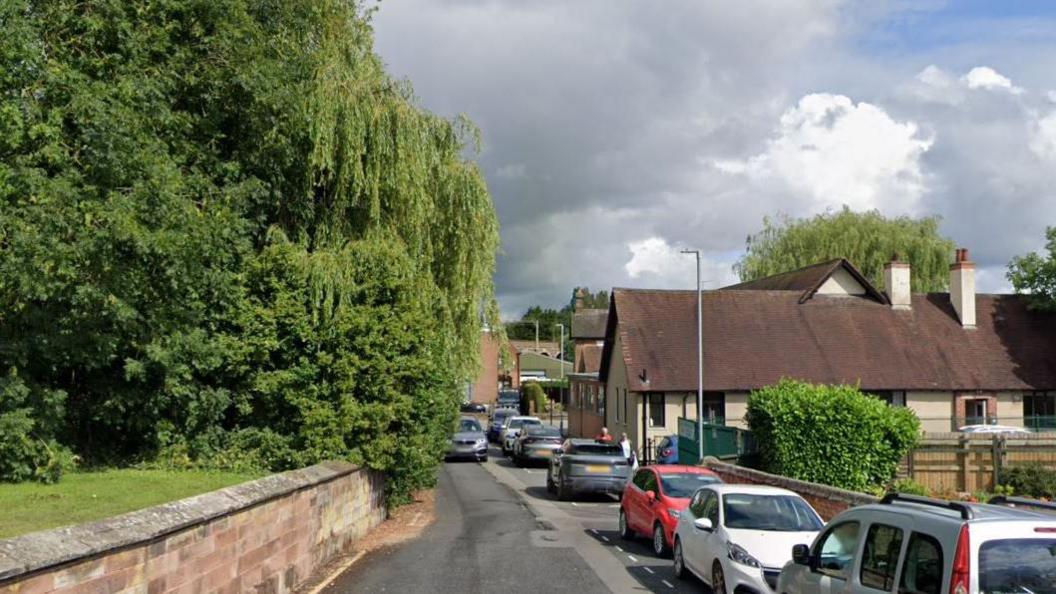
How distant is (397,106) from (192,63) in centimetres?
423

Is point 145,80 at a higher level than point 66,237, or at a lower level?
higher

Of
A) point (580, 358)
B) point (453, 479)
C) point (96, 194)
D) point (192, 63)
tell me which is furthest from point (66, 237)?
point (580, 358)

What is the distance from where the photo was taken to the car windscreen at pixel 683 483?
16250 millimetres

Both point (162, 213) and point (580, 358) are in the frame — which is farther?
point (580, 358)

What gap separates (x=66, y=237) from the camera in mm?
12156

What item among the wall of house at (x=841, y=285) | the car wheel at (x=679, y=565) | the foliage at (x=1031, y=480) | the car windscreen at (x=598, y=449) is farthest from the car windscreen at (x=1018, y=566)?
the wall of house at (x=841, y=285)

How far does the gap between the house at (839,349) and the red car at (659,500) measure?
18521 millimetres

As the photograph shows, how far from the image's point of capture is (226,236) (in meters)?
14.5

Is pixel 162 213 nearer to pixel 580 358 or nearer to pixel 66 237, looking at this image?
pixel 66 237

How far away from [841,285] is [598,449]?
20768mm

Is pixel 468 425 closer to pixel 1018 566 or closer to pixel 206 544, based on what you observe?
pixel 206 544

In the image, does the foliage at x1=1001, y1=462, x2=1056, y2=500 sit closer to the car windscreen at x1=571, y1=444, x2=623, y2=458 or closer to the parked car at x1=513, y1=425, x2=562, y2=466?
the car windscreen at x1=571, y1=444, x2=623, y2=458

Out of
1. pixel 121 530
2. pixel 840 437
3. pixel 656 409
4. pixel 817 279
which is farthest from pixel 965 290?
pixel 121 530

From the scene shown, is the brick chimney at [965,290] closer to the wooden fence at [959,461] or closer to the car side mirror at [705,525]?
the wooden fence at [959,461]
